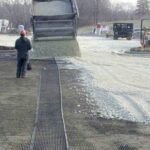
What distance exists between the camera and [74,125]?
10.5 m

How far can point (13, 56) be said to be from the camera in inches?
1037

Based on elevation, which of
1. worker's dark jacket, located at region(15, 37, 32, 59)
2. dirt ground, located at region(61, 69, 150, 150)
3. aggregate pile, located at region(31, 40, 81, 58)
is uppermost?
worker's dark jacket, located at region(15, 37, 32, 59)

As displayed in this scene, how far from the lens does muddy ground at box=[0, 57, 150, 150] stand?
8969mm

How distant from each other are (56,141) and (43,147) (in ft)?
1.69

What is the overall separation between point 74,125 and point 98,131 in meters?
0.72

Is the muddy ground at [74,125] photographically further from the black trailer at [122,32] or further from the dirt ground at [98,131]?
the black trailer at [122,32]

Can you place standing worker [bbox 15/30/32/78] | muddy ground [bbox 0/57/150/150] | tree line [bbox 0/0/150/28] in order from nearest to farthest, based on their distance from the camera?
muddy ground [bbox 0/57/150/150] < standing worker [bbox 15/30/32/78] < tree line [bbox 0/0/150/28]

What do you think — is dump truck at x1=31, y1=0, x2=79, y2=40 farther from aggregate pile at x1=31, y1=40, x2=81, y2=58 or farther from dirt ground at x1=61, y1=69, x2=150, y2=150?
dirt ground at x1=61, y1=69, x2=150, y2=150

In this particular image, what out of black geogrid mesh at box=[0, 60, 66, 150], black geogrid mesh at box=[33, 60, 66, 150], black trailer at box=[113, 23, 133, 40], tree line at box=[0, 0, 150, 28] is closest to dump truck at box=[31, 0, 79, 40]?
black geogrid mesh at box=[33, 60, 66, 150]

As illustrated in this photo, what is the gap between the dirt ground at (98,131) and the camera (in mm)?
8891

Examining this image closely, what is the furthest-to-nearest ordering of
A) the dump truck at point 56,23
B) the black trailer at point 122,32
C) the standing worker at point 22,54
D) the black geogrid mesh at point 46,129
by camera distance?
the black trailer at point 122,32 → the dump truck at point 56,23 → the standing worker at point 22,54 → the black geogrid mesh at point 46,129

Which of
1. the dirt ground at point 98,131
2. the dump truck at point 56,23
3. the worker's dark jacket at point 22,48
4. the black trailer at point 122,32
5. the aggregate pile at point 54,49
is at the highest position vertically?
the dump truck at point 56,23

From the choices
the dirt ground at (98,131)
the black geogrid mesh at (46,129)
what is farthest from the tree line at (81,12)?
the dirt ground at (98,131)

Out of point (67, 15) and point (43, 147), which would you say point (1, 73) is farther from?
point (43, 147)
